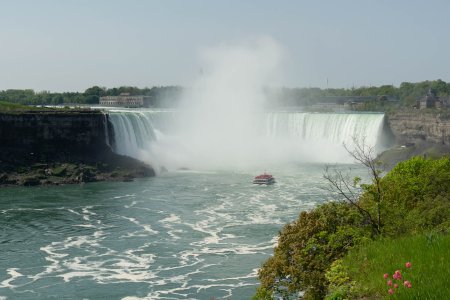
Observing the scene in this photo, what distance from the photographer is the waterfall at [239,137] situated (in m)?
60.9

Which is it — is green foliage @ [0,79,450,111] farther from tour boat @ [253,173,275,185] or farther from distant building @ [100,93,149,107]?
tour boat @ [253,173,275,185]

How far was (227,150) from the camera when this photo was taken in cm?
6862

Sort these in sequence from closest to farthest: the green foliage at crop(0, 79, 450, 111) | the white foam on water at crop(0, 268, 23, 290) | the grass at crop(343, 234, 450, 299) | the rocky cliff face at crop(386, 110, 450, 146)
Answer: the grass at crop(343, 234, 450, 299)
the white foam on water at crop(0, 268, 23, 290)
the rocky cliff face at crop(386, 110, 450, 146)
the green foliage at crop(0, 79, 450, 111)

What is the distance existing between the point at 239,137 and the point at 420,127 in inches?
843

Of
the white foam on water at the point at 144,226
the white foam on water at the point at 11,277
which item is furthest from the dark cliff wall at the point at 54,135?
the white foam on water at the point at 11,277

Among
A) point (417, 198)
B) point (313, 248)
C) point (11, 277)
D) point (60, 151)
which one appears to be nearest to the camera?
point (313, 248)

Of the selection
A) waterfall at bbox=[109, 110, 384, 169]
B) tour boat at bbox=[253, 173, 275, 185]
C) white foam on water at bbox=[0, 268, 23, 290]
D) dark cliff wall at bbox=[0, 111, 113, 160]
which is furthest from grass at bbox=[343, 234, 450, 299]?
dark cliff wall at bbox=[0, 111, 113, 160]

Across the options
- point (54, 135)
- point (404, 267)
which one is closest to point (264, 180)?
point (54, 135)

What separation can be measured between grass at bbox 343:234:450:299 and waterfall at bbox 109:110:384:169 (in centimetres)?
4773

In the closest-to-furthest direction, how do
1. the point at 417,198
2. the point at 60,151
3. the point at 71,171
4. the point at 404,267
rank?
the point at 404,267
the point at 417,198
the point at 71,171
the point at 60,151

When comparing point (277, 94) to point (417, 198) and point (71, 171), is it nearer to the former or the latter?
point (71, 171)

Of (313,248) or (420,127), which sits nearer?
(313,248)

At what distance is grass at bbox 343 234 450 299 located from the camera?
6.93 metres

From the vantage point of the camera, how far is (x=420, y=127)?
66.3 metres
